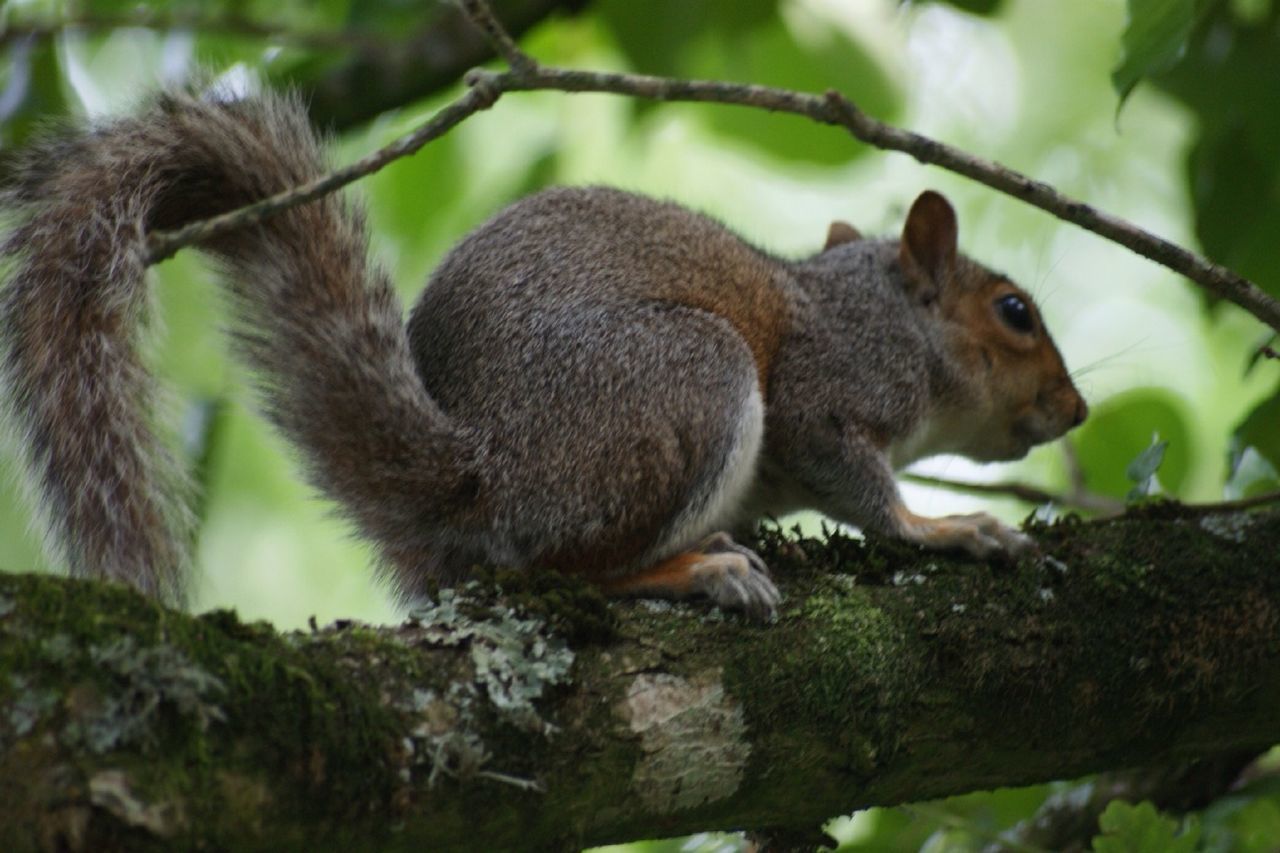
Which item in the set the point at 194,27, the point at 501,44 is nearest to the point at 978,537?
the point at 501,44

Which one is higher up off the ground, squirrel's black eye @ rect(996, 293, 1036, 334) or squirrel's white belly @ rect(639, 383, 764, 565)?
squirrel's black eye @ rect(996, 293, 1036, 334)

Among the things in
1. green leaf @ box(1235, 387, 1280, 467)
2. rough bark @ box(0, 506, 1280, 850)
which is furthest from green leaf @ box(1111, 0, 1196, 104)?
rough bark @ box(0, 506, 1280, 850)

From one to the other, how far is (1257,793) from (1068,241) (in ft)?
9.72

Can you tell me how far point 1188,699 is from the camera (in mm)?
2311

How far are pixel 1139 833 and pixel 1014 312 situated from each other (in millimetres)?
1796

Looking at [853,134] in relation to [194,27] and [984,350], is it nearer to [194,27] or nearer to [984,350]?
[984,350]

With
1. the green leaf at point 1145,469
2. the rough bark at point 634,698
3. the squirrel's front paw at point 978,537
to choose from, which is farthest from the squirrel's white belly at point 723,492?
the green leaf at point 1145,469

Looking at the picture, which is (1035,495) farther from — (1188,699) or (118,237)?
(118,237)

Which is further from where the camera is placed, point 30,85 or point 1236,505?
point 30,85

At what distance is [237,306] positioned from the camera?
8.26 ft

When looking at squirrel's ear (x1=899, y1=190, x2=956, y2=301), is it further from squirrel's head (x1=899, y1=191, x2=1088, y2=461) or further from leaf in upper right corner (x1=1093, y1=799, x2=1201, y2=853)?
leaf in upper right corner (x1=1093, y1=799, x2=1201, y2=853)

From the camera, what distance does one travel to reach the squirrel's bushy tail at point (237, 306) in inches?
86.7

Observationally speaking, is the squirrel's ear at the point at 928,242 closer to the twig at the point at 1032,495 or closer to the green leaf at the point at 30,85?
the twig at the point at 1032,495

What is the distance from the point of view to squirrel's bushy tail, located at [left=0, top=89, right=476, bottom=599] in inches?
86.7
